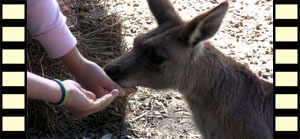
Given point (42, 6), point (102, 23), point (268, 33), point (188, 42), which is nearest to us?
point (42, 6)

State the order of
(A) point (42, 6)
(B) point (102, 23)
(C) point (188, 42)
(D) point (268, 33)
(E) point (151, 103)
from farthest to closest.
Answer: (D) point (268, 33)
(E) point (151, 103)
(B) point (102, 23)
(C) point (188, 42)
(A) point (42, 6)

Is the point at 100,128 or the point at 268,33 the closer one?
the point at 100,128

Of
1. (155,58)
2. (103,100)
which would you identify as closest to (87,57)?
(155,58)

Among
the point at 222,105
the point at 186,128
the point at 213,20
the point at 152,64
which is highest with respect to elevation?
the point at 213,20

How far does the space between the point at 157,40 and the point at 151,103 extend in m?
1.98

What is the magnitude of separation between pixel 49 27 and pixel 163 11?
102 centimetres

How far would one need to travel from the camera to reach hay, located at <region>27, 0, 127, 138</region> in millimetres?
4539

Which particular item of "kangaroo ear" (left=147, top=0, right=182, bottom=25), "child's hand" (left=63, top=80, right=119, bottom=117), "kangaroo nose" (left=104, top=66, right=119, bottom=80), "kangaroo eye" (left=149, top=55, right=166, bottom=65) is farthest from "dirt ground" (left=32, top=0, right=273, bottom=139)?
"child's hand" (left=63, top=80, right=119, bottom=117)

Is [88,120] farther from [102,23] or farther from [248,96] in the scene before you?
[248,96]

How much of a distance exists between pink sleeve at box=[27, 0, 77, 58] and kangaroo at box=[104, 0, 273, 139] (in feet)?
1.41

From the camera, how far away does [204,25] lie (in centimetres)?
349

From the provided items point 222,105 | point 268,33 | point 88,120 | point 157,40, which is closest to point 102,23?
point 88,120

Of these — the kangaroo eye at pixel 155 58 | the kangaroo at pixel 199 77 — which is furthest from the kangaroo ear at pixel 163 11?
the kangaroo eye at pixel 155 58

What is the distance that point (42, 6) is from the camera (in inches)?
132
